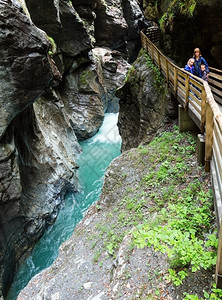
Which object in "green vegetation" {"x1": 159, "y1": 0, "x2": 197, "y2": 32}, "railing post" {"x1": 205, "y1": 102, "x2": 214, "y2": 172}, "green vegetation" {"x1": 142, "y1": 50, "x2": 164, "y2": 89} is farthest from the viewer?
"green vegetation" {"x1": 142, "y1": 50, "x2": 164, "y2": 89}

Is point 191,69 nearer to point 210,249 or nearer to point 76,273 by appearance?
point 210,249

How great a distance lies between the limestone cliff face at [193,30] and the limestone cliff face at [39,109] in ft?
24.7

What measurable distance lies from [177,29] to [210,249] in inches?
503

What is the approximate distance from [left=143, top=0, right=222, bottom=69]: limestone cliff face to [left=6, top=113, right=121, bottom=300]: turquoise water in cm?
1157

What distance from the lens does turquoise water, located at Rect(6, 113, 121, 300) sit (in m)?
12.9

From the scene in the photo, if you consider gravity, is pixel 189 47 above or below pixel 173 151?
above

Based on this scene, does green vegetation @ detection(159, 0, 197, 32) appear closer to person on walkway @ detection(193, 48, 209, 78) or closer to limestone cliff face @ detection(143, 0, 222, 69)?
limestone cliff face @ detection(143, 0, 222, 69)

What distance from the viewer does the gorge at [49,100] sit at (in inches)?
403

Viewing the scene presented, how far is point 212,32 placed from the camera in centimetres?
1162

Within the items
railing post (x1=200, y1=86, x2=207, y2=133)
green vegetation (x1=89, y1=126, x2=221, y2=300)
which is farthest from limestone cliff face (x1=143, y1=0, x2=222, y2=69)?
railing post (x1=200, y1=86, x2=207, y2=133)

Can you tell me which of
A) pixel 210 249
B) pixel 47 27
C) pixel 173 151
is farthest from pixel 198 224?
pixel 47 27

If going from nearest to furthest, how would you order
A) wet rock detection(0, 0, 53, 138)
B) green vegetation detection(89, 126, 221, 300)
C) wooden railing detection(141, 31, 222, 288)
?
1. wooden railing detection(141, 31, 222, 288)
2. green vegetation detection(89, 126, 221, 300)
3. wet rock detection(0, 0, 53, 138)

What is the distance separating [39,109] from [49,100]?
7.90 feet

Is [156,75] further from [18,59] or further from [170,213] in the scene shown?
[170,213]
